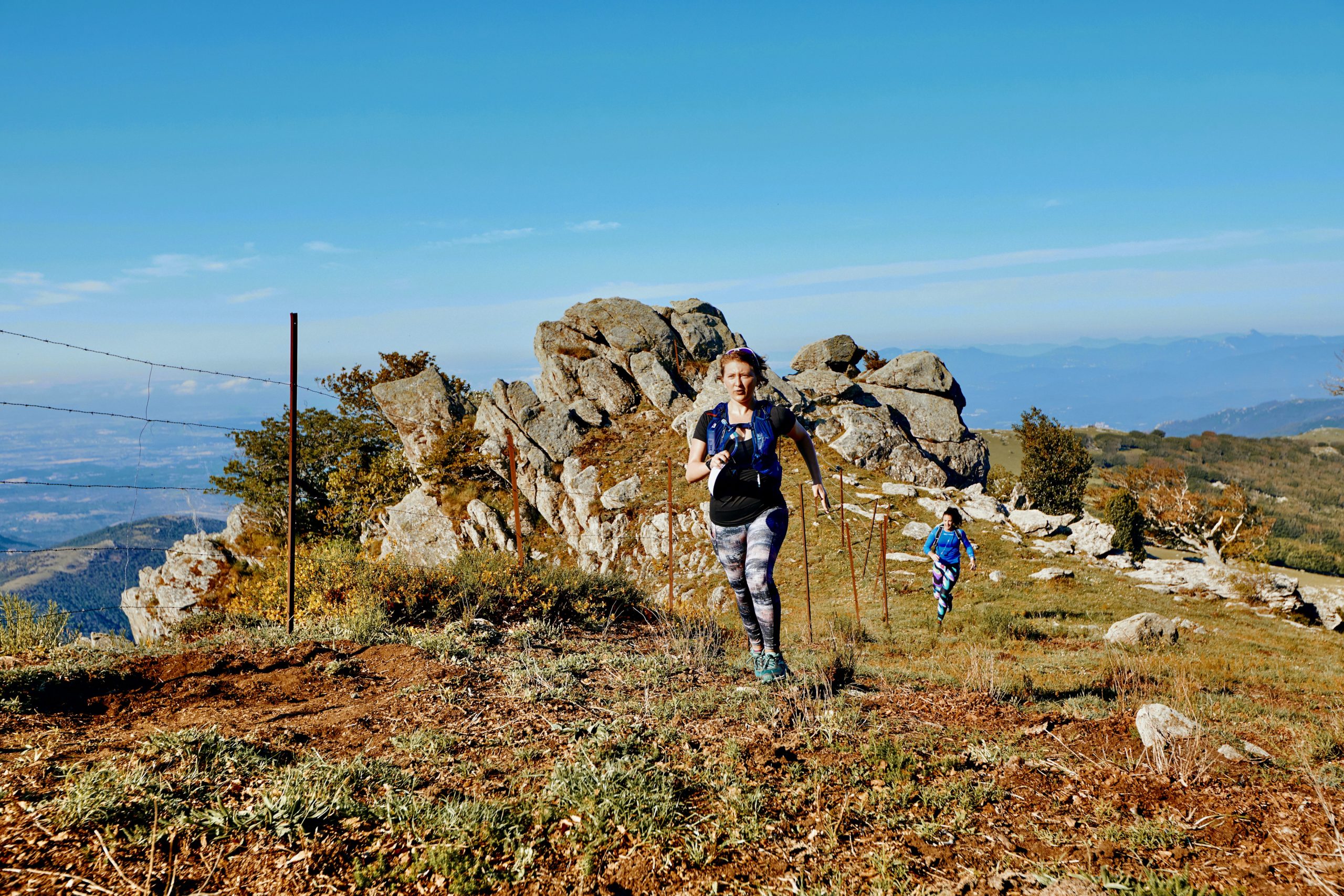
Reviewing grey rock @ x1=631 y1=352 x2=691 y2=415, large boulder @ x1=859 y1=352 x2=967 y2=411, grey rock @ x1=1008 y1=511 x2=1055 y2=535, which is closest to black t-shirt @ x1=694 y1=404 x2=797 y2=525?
grey rock @ x1=1008 y1=511 x2=1055 y2=535

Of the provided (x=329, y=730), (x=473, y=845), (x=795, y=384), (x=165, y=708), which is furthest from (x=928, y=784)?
(x=795, y=384)

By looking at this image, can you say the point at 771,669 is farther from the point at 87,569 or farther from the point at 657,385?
the point at 87,569

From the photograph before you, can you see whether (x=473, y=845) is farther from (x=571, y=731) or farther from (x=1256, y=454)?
(x=1256, y=454)

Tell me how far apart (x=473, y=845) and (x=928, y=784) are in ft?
9.13

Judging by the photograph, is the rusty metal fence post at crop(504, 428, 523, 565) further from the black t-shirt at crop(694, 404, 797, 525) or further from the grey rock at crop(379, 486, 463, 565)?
the black t-shirt at crop(694, 404, 797, 525)

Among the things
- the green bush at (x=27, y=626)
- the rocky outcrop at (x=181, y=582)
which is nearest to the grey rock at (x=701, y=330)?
the rocky outcrop at (x=181, y=582)

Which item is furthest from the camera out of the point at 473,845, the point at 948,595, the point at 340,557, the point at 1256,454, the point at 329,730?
the point at 1256,454

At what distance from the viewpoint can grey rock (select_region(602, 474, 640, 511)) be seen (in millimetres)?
27906

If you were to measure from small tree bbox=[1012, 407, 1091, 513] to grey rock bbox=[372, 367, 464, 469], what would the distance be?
3665 cm

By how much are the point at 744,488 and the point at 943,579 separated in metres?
8.82

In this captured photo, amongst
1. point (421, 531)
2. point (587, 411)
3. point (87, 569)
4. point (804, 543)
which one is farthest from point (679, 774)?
point (87, 569)

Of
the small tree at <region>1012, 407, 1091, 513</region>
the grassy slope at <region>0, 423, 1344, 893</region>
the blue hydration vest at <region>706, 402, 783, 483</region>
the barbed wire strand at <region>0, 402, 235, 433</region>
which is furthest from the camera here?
the small tree at <region>1012, 407, 1091, 513</region>

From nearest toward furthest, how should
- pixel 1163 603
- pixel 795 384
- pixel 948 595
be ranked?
pixel 948 595, pixel 1163 603, pixel 795 384

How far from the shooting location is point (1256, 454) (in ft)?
385
